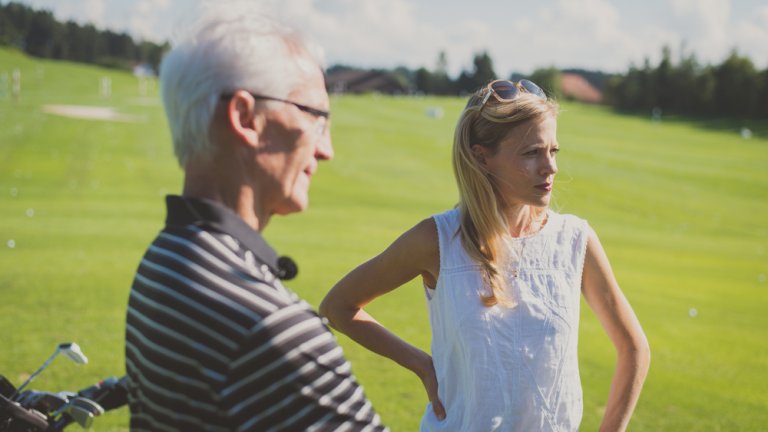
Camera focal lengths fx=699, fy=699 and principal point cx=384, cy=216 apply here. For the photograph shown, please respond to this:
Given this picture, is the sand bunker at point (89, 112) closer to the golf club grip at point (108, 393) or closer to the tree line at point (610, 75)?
the tree line at point (610, 75)

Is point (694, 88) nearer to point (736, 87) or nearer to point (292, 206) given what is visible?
point (736, 87)

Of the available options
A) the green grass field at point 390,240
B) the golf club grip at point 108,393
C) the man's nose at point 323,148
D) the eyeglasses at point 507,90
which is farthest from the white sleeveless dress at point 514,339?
the golf club grip at point 108,393

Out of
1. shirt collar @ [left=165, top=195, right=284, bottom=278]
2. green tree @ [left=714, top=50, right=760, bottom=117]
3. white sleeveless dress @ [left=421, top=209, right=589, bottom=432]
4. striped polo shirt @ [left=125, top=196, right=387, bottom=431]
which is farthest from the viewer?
green tree @ [left=714, top=50, right=760, bottom=117]

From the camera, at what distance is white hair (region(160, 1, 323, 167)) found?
4.61 ft

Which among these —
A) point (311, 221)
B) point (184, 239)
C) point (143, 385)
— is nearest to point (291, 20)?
point (184, 239)

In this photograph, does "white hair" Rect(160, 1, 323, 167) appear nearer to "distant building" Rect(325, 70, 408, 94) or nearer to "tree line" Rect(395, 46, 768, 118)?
"tree line" Rect(395, 46, 768, 118)

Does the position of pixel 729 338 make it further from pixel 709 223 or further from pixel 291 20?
pixel 709 223

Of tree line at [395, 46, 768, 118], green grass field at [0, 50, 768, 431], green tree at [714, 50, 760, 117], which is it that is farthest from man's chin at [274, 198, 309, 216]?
green tree at [714, 50, 760, 117]

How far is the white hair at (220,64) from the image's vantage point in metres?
1.40

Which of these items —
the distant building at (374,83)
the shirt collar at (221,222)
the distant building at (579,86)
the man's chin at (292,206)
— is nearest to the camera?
the shirt collar at (221,222)

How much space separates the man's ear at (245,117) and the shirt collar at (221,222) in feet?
0.50

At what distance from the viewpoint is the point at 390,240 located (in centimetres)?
1238

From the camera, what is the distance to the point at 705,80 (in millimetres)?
70625

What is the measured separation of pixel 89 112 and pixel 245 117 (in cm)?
3520
